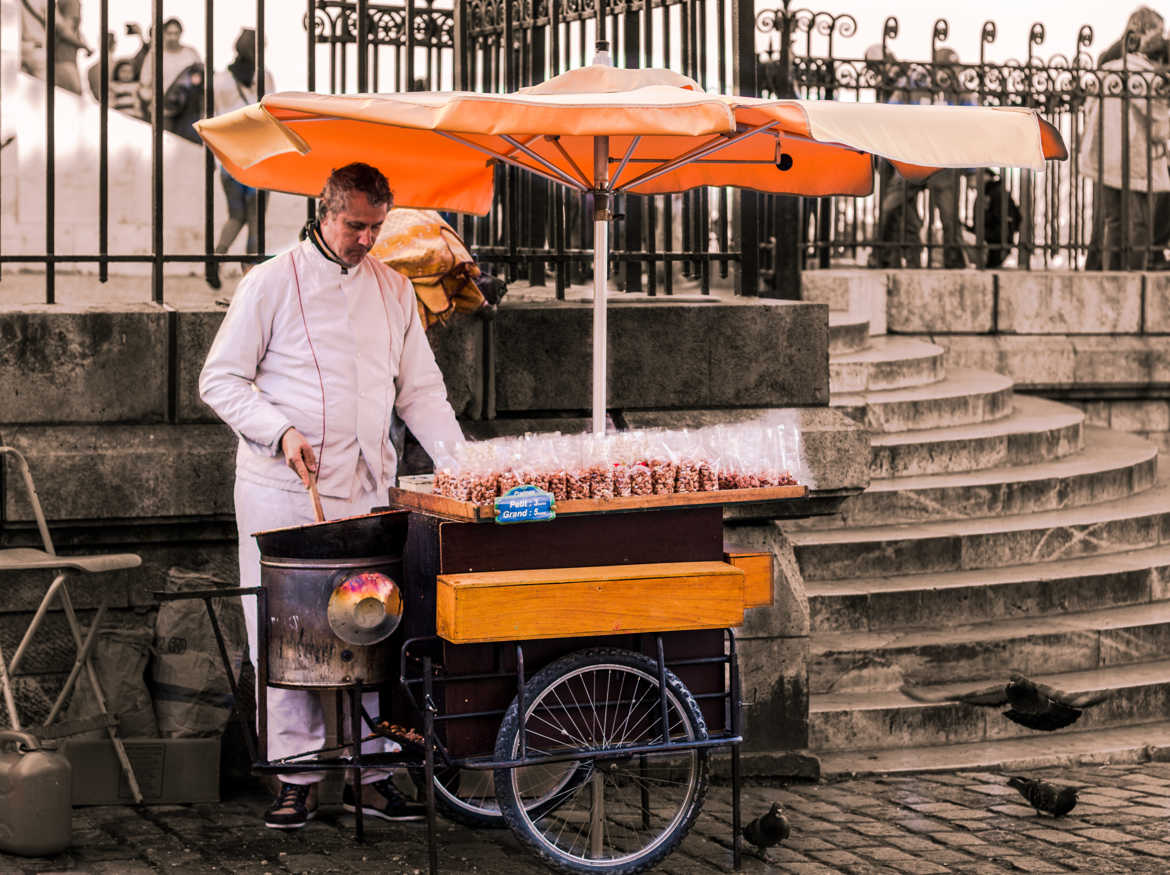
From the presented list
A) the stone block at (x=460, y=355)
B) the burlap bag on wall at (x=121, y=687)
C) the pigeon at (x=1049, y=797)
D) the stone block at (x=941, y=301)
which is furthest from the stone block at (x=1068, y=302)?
the burlap bag on wall at (x=121, y=687)

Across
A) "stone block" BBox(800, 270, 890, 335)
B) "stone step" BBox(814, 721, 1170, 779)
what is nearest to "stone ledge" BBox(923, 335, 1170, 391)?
"stone block" BBox(800, 270, 890, 335)

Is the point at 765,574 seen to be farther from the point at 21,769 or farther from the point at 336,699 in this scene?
the point at 21,769

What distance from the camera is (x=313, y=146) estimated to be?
6215 mm

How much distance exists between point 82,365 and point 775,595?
8.80 feet

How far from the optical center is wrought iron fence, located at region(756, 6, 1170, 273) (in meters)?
13.4

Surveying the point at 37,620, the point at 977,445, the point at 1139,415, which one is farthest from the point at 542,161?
the point at 1139,415

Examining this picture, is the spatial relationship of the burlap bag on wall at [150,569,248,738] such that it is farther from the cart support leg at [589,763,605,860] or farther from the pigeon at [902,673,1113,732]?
the pigeon at [902,673,1113,732]

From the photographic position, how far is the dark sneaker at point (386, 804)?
6023 mm

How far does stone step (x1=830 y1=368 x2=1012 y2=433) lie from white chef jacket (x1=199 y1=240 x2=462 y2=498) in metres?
4.43

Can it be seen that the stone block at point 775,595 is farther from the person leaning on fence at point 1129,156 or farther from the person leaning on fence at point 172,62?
the person leaning on fence at point 1129,156

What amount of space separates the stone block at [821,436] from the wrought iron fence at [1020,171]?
6.16 meters

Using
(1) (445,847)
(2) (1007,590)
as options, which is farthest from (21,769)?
(2) (1007,590)

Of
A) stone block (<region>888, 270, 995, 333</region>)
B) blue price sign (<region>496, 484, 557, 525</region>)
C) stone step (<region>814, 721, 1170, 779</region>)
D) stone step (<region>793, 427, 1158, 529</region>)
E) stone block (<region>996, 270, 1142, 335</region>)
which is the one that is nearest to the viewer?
blue price sign (<region>496, 484, 557, 525</region>)

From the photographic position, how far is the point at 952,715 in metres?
7.50
